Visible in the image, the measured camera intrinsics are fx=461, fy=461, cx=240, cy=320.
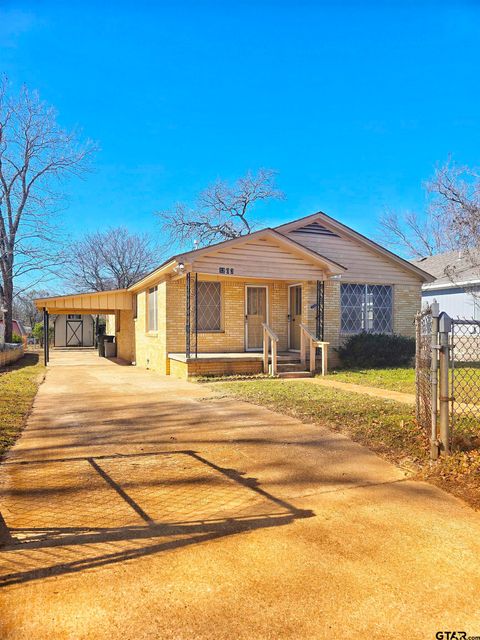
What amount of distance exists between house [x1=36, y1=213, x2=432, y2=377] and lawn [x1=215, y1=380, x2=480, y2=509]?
317 cm

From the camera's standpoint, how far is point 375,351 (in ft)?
44.5

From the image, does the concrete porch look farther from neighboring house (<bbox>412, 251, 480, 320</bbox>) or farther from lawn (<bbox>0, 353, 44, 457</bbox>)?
neighboring house (<bbox>412, 251, 480, 320</bbox>)

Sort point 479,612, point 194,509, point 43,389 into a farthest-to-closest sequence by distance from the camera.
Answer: point 43,389 → point 194,509 → point 479,612

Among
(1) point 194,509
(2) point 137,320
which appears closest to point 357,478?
(1) point 194,509

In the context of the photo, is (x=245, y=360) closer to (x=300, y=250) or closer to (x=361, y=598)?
(x=300, y=250)

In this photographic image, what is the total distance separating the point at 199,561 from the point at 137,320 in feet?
53.1

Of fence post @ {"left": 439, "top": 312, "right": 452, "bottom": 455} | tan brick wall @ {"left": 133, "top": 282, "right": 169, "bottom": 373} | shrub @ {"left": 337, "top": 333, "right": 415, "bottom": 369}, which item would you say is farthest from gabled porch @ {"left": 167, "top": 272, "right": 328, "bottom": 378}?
fence post @ {"left": 439, "top": 312, "right": 452, "bottom": 455}

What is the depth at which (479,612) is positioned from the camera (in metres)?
2.19

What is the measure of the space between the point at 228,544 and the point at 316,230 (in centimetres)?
1356

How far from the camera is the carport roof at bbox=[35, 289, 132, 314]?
16.9 metres

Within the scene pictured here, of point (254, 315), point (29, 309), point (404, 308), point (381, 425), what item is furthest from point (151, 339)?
point (29, 309)

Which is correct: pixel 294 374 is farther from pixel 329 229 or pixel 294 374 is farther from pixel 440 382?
pixel 440 382

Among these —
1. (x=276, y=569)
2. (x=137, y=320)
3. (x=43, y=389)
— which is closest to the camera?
(x=276, y=569)

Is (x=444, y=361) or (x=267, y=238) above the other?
(x=267, y=238)
